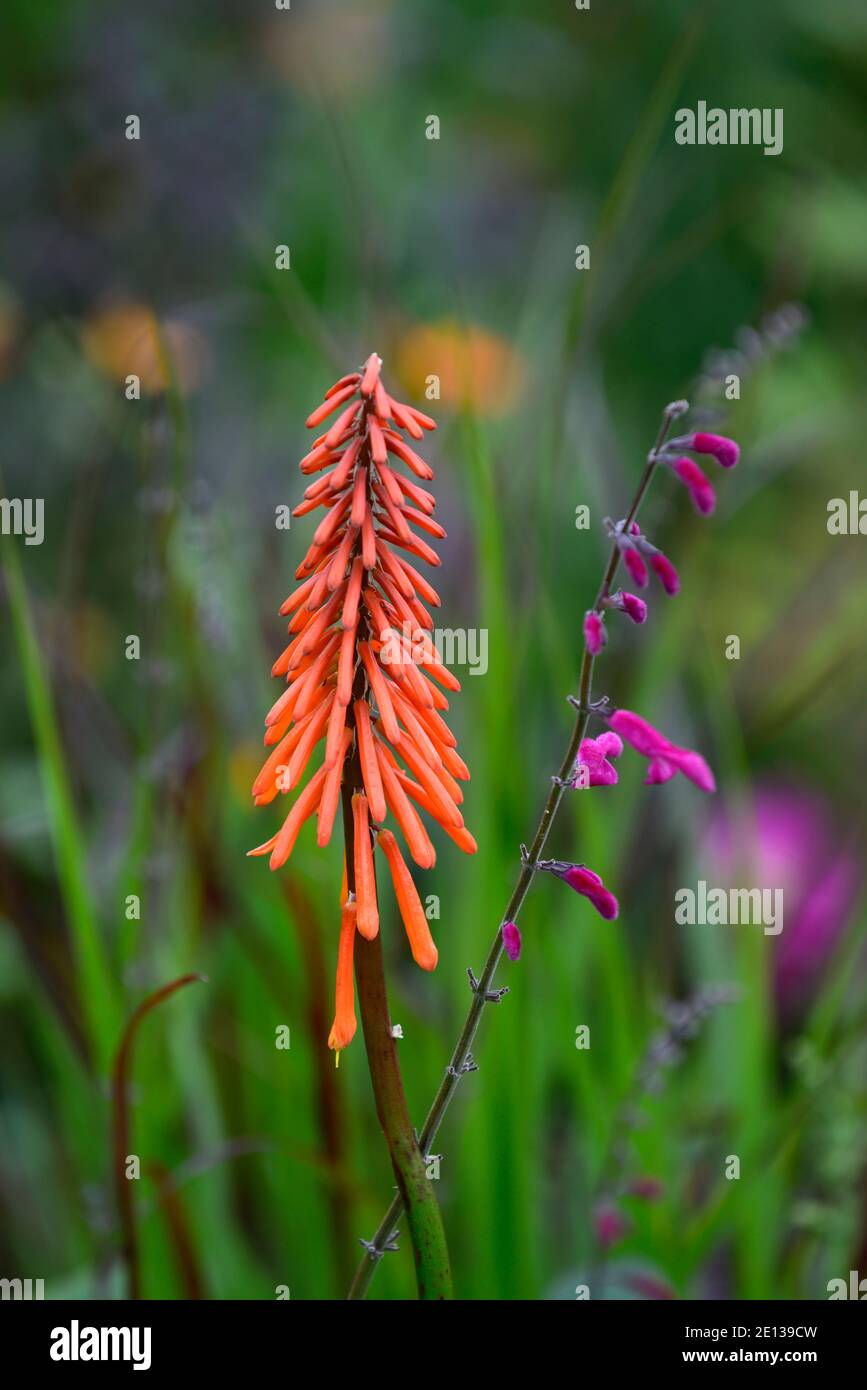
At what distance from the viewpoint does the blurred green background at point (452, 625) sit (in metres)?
1.98

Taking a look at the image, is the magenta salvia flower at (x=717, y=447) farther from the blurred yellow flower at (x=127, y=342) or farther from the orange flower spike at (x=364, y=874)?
the blurred yellow flower at (x=127, y=342)

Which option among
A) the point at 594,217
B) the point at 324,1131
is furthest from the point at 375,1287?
the point at 594,217

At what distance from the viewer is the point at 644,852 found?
2711 mm

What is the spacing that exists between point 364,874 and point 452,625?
1766 millimetres

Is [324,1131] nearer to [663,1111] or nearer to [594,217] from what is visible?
[663,1111]

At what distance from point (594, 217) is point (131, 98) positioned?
6.52ft

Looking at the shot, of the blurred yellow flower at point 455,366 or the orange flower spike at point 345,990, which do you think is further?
the blurred yellow flower at point 455,366

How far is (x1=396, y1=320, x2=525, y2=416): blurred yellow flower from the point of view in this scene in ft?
10.2

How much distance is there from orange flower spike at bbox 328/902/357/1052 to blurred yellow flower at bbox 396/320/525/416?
1763 millimetres

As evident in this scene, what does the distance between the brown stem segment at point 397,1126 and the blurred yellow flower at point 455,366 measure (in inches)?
70.1

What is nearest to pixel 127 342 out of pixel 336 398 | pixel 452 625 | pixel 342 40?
pixel 452 625

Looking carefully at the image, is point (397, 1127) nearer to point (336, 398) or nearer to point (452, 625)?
point (336, 398)

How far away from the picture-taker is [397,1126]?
110 centimetres

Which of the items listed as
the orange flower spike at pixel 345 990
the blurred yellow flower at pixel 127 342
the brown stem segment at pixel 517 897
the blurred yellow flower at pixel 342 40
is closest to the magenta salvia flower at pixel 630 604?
the brown stem segment at pixel 517 897
